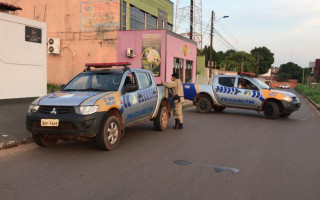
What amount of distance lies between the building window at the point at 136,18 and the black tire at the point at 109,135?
1843 centimetres

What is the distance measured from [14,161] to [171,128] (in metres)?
5.02

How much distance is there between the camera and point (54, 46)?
22.9 metres

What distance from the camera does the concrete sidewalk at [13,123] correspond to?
6785 mm

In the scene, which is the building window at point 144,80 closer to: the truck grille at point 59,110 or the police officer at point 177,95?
the police officer at point 177,95

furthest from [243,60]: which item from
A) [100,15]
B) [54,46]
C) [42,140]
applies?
[42,140]

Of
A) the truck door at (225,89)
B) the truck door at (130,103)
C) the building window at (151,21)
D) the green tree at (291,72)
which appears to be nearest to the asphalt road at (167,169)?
the truck door at (130,103)

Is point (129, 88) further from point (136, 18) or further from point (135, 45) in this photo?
point (136, 18)

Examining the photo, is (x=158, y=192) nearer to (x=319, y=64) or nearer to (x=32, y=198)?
(x=32, y=198)

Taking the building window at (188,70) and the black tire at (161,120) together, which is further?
the building window at (188,70)

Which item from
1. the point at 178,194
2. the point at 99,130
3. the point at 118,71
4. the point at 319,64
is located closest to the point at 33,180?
the point at 99,130

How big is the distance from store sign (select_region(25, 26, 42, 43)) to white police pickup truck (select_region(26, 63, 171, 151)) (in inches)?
227

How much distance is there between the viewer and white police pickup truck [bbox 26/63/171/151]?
5.76m

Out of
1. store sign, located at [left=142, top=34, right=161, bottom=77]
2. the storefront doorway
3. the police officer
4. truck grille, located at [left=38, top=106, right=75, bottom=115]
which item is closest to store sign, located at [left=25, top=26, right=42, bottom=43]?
the police officer

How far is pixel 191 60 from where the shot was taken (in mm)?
27766
